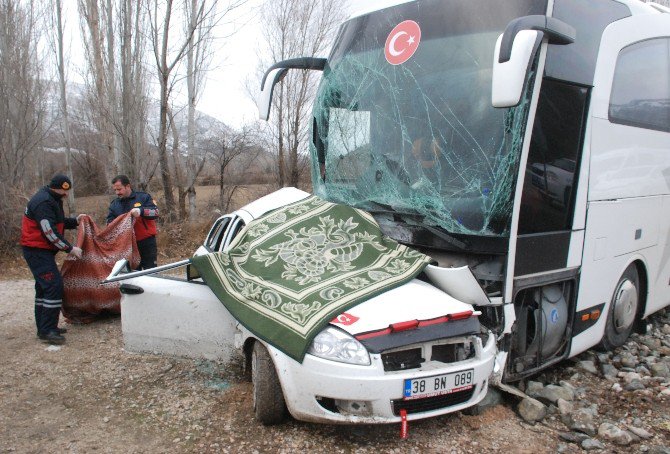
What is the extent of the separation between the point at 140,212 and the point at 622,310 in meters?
5.41

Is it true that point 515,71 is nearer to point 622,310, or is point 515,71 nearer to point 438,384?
point 438,384

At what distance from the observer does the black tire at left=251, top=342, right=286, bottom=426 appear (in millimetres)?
3309

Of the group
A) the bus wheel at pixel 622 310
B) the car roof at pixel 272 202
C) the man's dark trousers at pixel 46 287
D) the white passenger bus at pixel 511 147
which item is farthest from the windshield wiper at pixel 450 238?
the man's dark trousers at pixel 46 287

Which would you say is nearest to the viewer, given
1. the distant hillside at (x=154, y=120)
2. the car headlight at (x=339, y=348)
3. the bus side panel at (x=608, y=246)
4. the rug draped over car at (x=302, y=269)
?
the car headlight at (x=339, y=348)

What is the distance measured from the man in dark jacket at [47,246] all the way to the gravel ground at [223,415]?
18.6 inches

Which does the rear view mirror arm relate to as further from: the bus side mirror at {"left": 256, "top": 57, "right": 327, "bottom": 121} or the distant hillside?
the distant hillside

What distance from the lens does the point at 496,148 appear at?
11.6ft

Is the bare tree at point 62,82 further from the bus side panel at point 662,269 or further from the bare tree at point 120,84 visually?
the bus side panel at point 662,269

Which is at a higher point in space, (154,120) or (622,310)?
(154,120)

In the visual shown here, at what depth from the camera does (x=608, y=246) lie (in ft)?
14.7

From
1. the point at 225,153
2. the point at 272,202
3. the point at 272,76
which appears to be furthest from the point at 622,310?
the point at 225,153

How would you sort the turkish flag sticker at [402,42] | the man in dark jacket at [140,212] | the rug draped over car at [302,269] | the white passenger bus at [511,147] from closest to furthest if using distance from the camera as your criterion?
the rug draped over car at [302,269] < the white passenger bus at [511,147] < the turkish flag sticker at [402,42] < the man in dark jacket at [140,212]

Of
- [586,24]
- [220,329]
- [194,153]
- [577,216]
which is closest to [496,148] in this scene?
[577,216]

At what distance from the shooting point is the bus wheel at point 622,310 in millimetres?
4855
